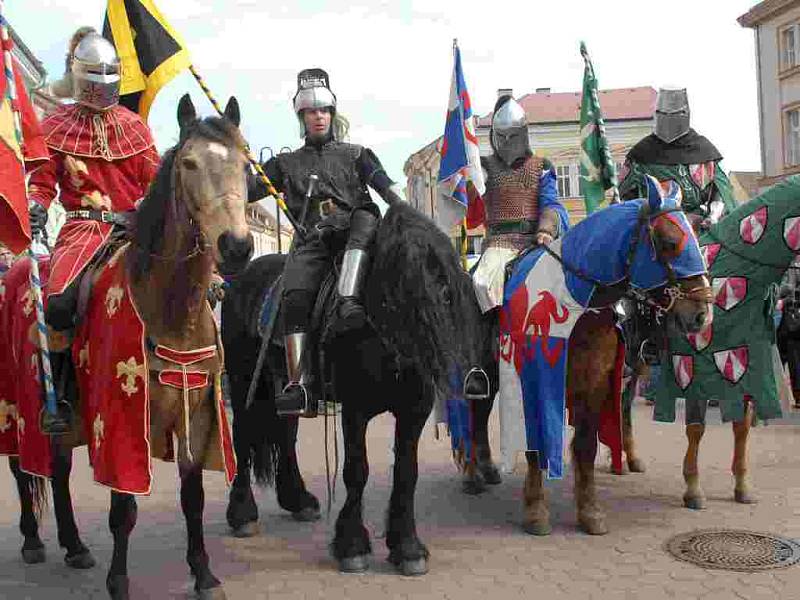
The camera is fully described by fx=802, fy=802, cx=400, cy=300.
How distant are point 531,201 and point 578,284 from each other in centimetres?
112

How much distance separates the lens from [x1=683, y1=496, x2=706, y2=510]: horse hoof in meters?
5.85

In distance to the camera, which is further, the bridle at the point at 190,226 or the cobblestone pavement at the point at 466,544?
the cobblestone pavement at the point at 466,544

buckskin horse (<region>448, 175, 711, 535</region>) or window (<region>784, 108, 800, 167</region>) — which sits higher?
window (<region>784, 108, 800, 167</region>)

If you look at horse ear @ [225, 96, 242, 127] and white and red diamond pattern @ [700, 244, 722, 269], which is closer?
horse ear @ [225, 96, 242, 127]

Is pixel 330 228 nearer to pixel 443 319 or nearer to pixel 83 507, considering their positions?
pixel 443 319

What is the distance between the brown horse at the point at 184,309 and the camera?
356 centimetres

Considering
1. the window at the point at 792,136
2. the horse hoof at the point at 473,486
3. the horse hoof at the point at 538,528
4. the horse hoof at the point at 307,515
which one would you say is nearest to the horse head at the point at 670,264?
the horse hoof at the point at 538,528

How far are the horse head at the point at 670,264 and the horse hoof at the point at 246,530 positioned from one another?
306 cm

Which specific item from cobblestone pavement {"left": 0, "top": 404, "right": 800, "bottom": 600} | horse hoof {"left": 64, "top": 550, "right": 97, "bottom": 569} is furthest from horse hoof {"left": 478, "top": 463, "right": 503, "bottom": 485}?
horse hoof {"left": 64, "top": 550, "right": 97, "bottom": 569}

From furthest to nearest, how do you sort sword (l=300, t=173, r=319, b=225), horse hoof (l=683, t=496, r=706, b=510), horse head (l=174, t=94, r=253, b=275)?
horse hoof (l=683, t=496, r=706, b=510), sword (l=300, t=173, r=319, b=225), horse head (l=174, t=94, r=253, b=275)

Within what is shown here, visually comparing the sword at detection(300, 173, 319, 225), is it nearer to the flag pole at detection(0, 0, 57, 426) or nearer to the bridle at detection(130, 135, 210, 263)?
the bridle at detection(130, 135, 210, 263)

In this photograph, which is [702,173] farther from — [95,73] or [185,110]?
[95,73]

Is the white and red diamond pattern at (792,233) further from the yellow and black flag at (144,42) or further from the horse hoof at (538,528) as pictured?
the yellow and black flag at (144,42)

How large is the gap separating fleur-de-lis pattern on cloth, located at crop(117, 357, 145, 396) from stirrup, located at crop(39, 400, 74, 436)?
65 centimetres
